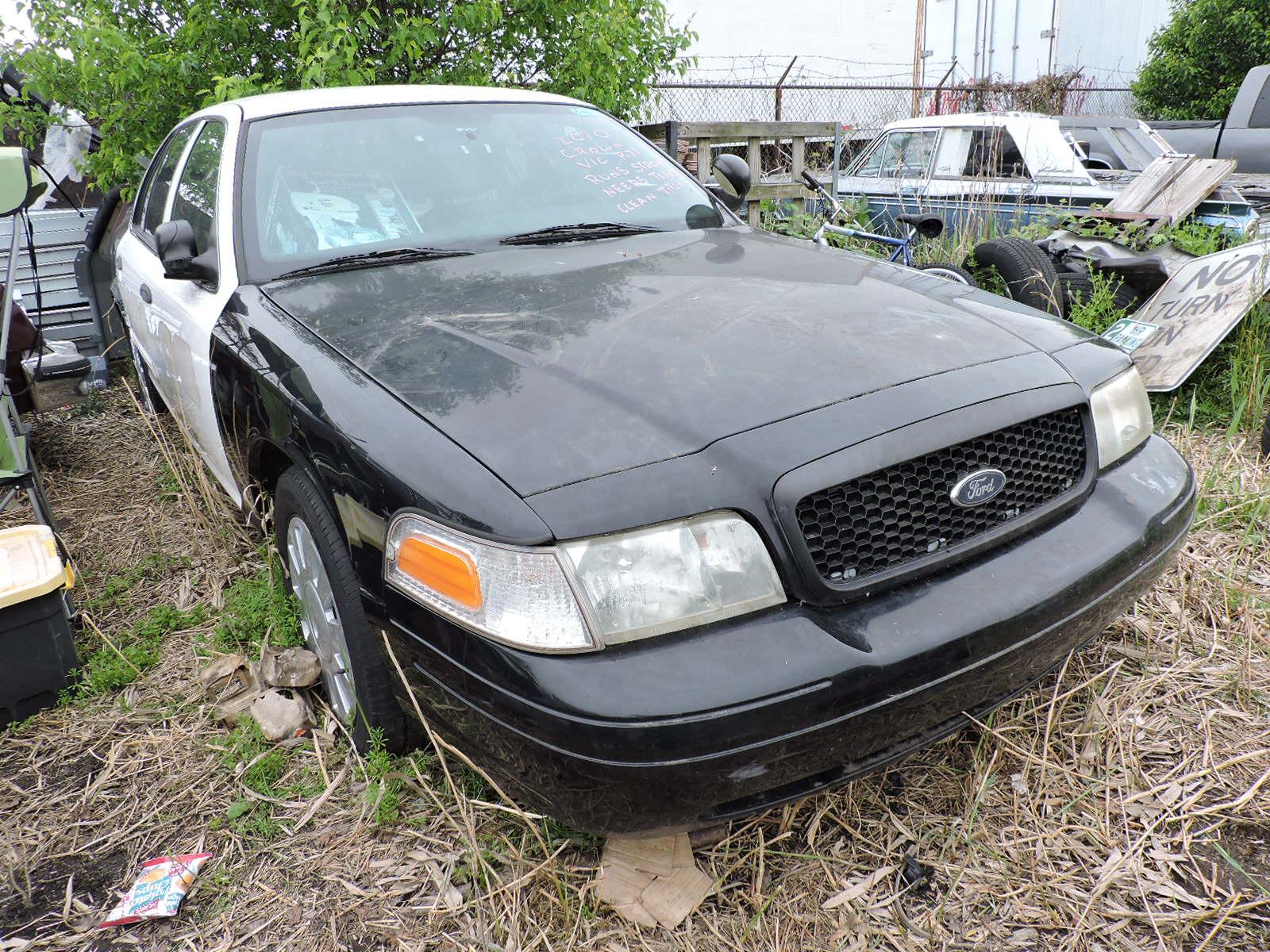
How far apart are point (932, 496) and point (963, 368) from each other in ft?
1.07

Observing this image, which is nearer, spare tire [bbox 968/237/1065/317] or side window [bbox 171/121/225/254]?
side window [bbox 171/121/225/254]

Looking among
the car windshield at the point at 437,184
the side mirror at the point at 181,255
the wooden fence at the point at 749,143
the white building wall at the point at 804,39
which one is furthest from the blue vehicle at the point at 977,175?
the white building wall at the point at 804,39

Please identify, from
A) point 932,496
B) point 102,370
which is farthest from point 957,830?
point 102,370

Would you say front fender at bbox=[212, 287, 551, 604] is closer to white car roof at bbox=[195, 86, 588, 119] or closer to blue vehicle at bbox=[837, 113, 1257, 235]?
white car roof at bbox=[195, 86, 588, 119]

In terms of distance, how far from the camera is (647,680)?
1466 mm

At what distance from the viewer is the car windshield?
263cm

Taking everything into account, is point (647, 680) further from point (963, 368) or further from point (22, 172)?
point (22, 172)

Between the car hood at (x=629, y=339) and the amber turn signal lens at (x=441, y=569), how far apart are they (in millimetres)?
173

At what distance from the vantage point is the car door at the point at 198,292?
8.60ft

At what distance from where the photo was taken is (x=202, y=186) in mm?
3076

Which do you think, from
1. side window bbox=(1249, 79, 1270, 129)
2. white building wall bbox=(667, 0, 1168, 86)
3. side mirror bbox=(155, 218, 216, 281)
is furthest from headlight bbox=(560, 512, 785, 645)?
white building wall bbox=(667, 0, 1168, 86)

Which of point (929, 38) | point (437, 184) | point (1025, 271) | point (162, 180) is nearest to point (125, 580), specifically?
point (162, 180)

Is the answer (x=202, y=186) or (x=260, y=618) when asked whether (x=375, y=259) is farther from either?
(x=260, y=618)

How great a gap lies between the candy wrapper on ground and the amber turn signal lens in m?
0.92
